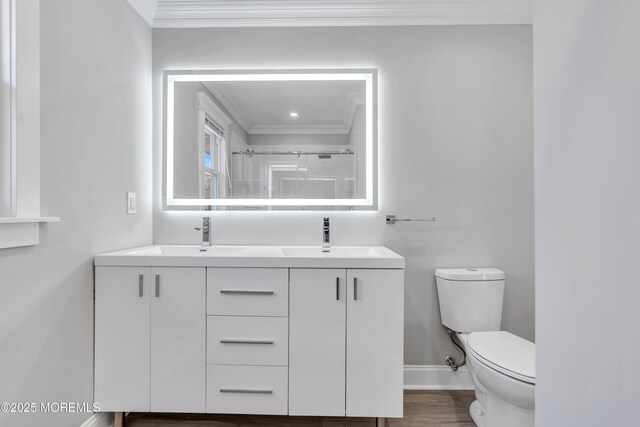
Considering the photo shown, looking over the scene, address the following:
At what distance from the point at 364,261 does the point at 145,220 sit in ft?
4.38

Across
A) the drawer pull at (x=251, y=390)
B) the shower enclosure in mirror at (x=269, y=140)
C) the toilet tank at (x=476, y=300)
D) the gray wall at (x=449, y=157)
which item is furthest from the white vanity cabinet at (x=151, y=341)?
the toilet tank at (x=476, y=300)

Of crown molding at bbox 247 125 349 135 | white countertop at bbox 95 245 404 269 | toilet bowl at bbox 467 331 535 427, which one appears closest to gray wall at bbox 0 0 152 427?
white countertop at bbox 95 245 404 269

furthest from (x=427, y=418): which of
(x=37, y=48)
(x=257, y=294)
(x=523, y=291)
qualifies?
(x=37, y=48)

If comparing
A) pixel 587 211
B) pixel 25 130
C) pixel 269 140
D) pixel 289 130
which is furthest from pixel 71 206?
pixel 587 211

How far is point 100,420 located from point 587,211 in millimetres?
2004

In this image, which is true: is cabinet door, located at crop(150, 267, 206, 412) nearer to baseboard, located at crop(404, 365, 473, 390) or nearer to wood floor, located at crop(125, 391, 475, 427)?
wood floor, located at crop(125, 391, 475, 427)

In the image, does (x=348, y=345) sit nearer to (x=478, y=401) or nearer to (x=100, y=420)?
(x=478, y=401)

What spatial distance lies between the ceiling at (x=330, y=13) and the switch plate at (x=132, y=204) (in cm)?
107

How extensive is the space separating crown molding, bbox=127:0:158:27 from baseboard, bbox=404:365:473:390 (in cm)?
Result: 260

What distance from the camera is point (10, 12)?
108cm

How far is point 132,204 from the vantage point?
1.76 m

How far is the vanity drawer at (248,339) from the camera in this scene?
1.42 m

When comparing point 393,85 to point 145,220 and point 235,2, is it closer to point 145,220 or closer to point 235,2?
point 235,2

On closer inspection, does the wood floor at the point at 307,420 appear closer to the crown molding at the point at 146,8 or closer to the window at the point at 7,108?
the window at the point at 7,108
